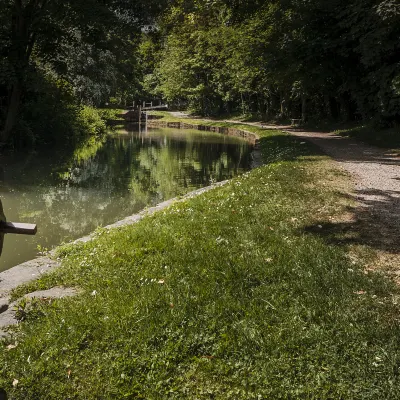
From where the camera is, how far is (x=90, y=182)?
15086mm

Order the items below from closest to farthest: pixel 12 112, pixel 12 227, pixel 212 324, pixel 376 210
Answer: pixel 12 227, pixel 212 324, pixel 376 210, pixel 12 112

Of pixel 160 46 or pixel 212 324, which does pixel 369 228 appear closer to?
pixel 212 324

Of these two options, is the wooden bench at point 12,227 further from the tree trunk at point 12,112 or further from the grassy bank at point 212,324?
the tree trunk at point 12,112

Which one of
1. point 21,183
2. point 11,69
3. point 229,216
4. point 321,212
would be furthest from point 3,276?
point 11,69

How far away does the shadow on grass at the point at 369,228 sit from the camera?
5.82 metres

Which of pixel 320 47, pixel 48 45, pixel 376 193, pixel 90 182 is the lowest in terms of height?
pixel 90 182

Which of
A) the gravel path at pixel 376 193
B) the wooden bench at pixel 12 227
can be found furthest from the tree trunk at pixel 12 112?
the wooden bench at pixel 12 227

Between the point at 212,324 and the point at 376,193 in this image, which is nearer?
the point at 212,324

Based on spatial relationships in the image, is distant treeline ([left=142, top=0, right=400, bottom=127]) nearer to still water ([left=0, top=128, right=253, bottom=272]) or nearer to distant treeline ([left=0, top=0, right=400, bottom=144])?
distant treeline ([left=0, top=0, right=400, bottom=144])

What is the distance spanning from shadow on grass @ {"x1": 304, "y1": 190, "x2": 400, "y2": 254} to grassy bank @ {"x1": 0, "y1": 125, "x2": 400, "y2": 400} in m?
0.21

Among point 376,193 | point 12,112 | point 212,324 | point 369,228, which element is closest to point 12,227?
point 212,324

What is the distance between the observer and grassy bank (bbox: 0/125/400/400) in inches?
125

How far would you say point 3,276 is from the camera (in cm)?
532

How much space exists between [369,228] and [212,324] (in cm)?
366
